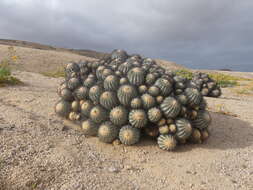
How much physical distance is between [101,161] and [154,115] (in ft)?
3.45

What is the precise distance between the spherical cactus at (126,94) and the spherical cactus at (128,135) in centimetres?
40

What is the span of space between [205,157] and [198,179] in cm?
59

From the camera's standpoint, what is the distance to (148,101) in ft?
10.8

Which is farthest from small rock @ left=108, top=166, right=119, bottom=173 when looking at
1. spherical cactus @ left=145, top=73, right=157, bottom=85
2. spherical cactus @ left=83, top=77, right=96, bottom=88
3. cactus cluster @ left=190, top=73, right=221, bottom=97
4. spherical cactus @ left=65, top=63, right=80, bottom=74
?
cactus cluster @ left=190, top=73, right=221, bottom=97

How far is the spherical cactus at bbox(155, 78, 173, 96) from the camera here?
11.2ft

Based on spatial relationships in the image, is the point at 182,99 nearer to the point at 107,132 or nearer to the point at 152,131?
the point at 152,131

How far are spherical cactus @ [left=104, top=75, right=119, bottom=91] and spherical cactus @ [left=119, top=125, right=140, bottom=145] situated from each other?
2.34 feet

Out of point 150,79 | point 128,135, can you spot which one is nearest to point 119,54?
point 150,79

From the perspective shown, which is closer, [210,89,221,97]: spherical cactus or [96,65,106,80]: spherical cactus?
[96,65,106,80]: spherical cactus

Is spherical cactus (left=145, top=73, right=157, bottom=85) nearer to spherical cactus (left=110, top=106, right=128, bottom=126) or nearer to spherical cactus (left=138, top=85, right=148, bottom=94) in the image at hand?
spherical cactus (left=138, top=85, right=148, bottom=94)

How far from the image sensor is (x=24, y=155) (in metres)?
2.72

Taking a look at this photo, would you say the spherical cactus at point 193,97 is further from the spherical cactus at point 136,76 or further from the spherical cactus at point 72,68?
the spherical cactus at point 72,68

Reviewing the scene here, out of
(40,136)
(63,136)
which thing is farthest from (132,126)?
(40,136)

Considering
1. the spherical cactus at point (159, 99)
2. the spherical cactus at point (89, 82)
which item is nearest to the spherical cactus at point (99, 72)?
the spherical cactus at point (89, 82)
